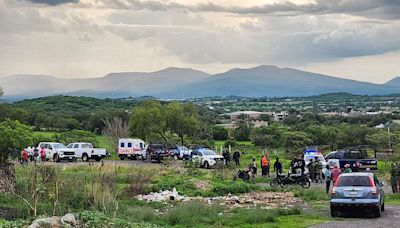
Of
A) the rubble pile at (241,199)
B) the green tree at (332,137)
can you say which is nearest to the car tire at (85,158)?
the rubble pile at (241,199)

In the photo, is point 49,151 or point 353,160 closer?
point 353,160

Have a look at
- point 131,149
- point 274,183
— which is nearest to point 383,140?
point 131,149

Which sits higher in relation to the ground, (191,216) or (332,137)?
(191,216)

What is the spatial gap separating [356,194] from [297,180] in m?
12.7

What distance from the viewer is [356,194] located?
20.9 meters

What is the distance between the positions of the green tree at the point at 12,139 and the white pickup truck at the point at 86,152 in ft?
81.2

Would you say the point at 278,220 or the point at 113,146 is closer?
the point at 278,220

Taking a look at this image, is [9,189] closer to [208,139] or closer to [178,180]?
[178,180]

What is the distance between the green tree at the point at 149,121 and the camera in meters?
65.8

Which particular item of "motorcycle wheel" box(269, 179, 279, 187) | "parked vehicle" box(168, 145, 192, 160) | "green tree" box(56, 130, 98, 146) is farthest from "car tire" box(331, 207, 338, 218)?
"green tree" box(56, 130, 98, 146)

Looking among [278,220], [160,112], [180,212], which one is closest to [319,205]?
[278,220]

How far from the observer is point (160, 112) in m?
66.8

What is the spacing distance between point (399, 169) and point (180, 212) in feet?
41.0

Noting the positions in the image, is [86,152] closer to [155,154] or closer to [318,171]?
[155,154]
